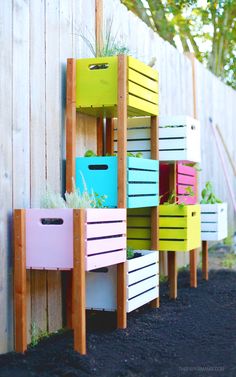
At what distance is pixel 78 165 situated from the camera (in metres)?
3.59

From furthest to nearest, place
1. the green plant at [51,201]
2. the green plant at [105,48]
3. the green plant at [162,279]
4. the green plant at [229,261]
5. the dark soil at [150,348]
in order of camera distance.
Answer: the green plant at [229,261], the green plant at [162,279], the green plant at [105,48], the green plant at [51,201], the dark soil at [150,348]

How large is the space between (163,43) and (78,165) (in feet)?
7.57

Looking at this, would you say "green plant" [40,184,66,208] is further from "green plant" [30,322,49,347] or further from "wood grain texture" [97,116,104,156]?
"wood grain texture" [97,116,104,156]

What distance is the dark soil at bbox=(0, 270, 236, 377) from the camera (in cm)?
277

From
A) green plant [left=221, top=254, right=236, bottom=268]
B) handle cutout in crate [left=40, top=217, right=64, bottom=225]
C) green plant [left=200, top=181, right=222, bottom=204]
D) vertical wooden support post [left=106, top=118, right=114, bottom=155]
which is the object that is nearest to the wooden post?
green plant [left=200, top=181, right=222, bottom=204]

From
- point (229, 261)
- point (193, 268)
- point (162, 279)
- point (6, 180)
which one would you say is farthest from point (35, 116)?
point (229, 261)

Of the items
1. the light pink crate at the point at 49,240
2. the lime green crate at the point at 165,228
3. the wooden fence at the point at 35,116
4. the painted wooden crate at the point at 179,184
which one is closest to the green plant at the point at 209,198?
the painted wooden crate at the point at 179,184

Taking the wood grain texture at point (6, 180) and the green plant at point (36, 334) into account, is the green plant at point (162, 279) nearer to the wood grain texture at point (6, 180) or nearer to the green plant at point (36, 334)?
the green plant at point (36, 334)

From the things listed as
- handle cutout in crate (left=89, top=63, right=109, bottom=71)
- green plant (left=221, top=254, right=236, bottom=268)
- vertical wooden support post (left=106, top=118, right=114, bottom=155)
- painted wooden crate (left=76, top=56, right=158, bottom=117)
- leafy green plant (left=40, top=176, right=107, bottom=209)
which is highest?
handle cutout in crate (left=89, top=63, right=109, bottom=71)

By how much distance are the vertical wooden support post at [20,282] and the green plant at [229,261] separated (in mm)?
3449

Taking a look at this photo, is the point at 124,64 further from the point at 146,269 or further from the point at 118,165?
the point at 146,269

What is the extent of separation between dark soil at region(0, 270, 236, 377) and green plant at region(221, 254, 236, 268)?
71.2 inches

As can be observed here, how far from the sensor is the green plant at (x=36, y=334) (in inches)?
126

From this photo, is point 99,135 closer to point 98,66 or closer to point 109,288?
point 98,66
